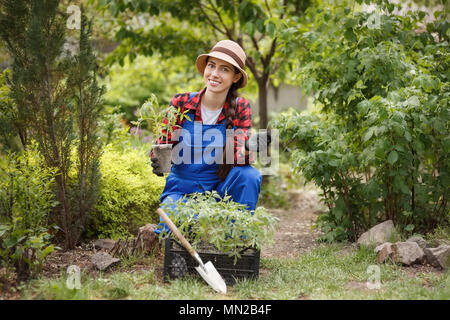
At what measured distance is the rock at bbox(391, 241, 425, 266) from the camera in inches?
133

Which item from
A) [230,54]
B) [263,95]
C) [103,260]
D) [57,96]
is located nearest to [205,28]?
[263,95]

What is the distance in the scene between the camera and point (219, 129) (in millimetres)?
3518

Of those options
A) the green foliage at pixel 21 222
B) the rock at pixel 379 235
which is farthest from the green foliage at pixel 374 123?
the green foliage at pixel 21 222

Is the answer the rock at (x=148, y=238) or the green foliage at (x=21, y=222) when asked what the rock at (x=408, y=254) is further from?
the green foliage at (x=21, y=222)

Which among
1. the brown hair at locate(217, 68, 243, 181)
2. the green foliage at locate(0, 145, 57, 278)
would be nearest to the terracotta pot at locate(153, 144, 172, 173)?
the brown hair at locate(217, 68, 243, 181)

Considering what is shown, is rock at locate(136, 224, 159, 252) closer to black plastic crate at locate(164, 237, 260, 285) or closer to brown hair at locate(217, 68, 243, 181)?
black plastic crate at locate(164, 237, 260, 285)

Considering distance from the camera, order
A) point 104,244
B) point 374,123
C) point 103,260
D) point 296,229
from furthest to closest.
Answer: point 296,229 < point 104,244 < point 374,123 < point 103,260

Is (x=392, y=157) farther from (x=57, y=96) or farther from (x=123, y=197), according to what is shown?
(x=57, y=96)

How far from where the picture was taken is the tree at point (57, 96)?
325 centimetres

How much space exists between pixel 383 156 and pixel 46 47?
2.72 meters

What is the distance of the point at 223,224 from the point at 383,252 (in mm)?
1397

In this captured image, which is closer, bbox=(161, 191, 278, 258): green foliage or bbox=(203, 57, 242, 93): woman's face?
bbox=(161, 191, 278, 258): green foliage

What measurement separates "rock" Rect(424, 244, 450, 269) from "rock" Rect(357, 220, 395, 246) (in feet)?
1.64
